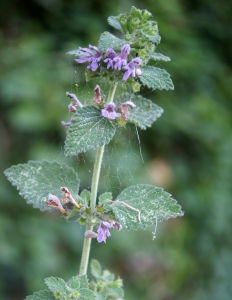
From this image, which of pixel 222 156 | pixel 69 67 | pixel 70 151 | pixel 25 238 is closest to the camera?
pixel 70 151

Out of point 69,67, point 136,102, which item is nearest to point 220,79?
point 69,67

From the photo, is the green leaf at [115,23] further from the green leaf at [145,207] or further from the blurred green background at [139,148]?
the blurred green background at [139,148]

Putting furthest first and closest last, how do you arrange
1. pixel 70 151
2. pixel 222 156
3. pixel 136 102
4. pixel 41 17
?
pixel 41 17
pixel 222 156
pixel 136 102
pixel 70 151

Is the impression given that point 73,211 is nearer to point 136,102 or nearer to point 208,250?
point 136,102

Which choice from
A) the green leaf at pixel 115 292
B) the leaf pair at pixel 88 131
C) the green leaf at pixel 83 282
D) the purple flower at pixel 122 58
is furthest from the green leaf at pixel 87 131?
the green leaf at pixel 115 292

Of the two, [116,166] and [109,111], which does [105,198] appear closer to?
[109,111]

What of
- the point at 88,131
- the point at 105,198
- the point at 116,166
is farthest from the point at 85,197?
the point at 116,166

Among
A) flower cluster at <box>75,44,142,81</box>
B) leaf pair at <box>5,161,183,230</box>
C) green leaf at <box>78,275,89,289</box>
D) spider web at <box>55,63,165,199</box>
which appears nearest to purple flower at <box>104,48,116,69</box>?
flower cluster at <box>75,44,142,81</box>
